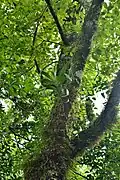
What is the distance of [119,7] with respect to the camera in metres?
3.77

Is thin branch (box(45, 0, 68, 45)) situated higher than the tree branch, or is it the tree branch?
thin branch (box(45, 0, 68, 45))

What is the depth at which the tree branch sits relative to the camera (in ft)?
12.6

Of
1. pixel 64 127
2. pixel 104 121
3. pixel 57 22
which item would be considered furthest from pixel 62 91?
pixel 57 22

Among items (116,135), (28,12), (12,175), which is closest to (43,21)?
(28,12)

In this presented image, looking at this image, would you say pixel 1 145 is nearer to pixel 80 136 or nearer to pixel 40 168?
pixel 80 136

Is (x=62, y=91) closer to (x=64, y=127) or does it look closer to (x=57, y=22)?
(x=64, y=127)

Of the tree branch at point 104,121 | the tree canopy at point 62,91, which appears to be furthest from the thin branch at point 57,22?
the tree branch at point 104,121

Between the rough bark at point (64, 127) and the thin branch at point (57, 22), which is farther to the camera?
the thin branch at point (57, 22)

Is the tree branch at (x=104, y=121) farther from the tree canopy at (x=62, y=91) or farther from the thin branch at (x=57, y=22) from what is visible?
the thin branch at (x=57, y=22)

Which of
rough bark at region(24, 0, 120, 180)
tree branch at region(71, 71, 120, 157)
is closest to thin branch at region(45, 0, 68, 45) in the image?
rough bark at region(24, 0, 120, 180)

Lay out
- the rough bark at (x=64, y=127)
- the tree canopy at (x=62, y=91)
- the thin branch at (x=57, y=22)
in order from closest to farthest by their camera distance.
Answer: the rough bark at (x=64, y=127), the tree canopy at (x=62, y=91), the thin branch at (x=57, y=22)

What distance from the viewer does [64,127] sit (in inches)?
137

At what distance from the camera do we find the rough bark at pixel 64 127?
3.21 meters

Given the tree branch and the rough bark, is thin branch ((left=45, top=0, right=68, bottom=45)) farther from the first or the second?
the tree branch
